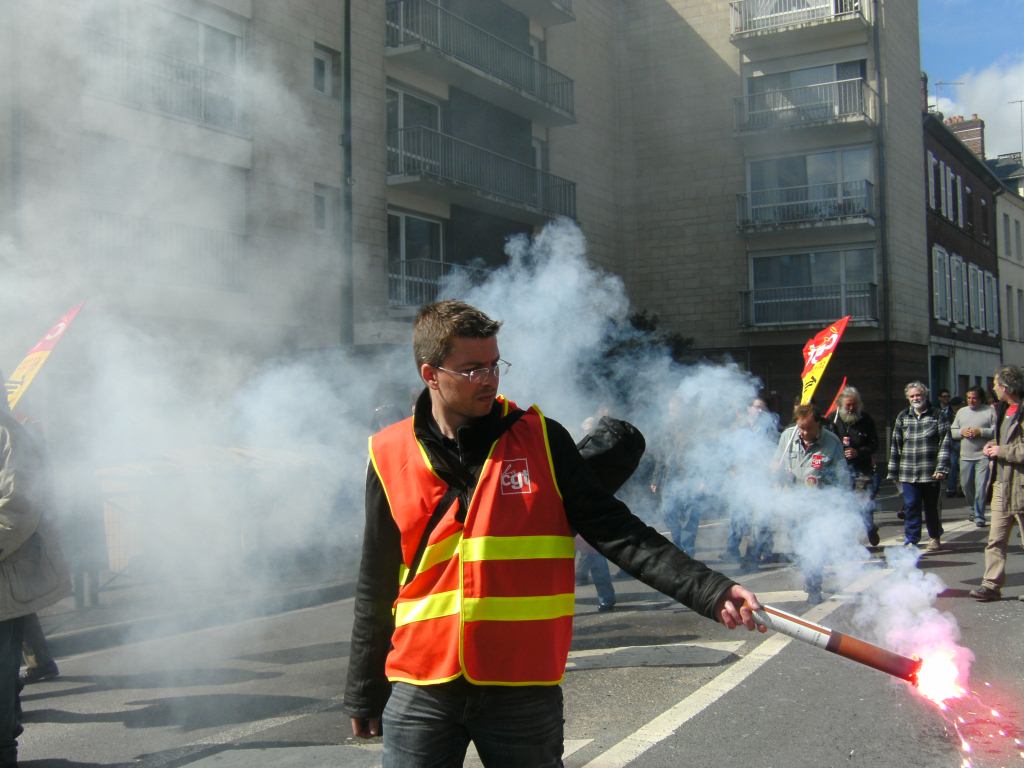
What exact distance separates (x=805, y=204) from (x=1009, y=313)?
52.9 ft

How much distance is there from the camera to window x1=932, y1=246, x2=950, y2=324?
2688 cm

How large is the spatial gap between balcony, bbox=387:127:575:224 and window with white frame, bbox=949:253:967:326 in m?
14.0

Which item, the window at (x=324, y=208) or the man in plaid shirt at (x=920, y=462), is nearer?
the man in plaid shirt at (x=920, y=462)

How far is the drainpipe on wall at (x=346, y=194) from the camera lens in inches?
469

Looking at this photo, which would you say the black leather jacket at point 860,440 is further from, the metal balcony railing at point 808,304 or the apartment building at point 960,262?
the apartment building at point 960,262

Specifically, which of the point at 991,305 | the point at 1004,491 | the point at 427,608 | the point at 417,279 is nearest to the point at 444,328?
the point at 427,608

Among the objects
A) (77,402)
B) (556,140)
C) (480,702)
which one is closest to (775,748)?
(480,702)

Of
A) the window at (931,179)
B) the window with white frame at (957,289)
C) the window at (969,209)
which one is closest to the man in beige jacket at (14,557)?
the window at (931,179)

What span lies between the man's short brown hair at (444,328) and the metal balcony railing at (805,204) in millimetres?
22615

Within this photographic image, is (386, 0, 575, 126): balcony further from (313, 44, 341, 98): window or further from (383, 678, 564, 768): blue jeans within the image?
(383, 678, 564, 768): blue jeans

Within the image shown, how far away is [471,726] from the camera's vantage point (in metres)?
2.27

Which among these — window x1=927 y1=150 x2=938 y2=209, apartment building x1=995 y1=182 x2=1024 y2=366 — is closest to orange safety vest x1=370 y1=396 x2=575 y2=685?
window x1=927 y1=150 x2=938 y2=209

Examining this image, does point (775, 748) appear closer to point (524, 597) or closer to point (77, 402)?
point (524, 597)

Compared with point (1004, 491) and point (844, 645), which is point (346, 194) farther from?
point (844, 645)
